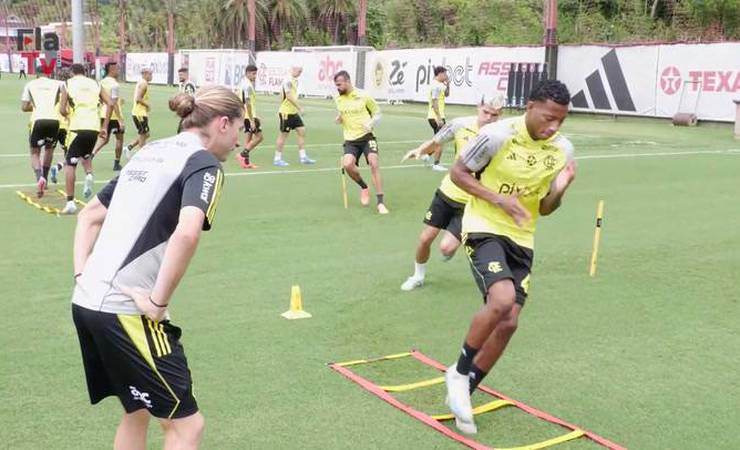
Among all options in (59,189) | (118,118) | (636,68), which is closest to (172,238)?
(59,189)

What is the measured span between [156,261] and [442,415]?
8.18 feet

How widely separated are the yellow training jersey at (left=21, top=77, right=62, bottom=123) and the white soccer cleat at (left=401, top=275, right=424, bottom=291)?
7299 mm

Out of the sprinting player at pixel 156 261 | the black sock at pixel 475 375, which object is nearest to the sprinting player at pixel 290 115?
the black sock at pixel 475 375

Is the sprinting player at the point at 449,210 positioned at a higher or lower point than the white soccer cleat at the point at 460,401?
higher

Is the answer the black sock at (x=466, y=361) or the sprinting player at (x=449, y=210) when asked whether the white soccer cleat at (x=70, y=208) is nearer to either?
the sprinting player at (x=449, y=210)

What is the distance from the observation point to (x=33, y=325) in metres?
6.86

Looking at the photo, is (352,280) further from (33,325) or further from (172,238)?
(172,238)

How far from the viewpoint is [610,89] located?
96.4 ft

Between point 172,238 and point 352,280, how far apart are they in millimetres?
5319

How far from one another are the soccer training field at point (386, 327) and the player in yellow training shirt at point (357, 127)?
2.05 feet

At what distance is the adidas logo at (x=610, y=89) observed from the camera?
28.8 meters

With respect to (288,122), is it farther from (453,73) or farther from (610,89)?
(453,73)

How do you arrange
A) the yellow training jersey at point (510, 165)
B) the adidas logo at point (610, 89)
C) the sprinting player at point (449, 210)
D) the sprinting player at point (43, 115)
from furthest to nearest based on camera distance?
the adidas logo at point (610, 89) < the sprinting player at point (43, 115) < the sprinting player at point (449, 210) < the yellow training jersey at point (510, 165)

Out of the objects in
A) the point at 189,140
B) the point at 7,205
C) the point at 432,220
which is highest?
the point at 189,140
